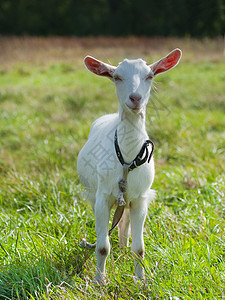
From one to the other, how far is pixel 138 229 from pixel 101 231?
0.73 feet

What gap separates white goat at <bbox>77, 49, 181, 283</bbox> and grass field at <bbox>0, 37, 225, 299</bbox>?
167 mm

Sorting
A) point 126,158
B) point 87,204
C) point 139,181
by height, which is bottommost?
point 87,204

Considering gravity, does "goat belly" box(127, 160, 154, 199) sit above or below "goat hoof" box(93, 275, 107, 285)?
above

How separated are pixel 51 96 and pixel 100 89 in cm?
113

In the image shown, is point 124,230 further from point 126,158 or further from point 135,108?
point 135,108

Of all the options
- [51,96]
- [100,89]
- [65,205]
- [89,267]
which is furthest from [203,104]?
[89,267]

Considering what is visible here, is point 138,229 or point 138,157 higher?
point 138,157

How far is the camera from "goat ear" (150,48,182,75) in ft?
7.13

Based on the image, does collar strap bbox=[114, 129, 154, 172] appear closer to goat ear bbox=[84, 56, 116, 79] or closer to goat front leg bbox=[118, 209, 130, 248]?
goat ear bbox=[84, 56, 116, 79]

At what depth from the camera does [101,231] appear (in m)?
2.30

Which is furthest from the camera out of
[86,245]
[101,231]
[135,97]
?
[86,245]
